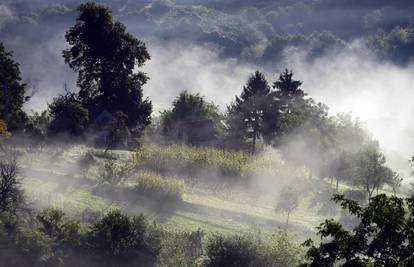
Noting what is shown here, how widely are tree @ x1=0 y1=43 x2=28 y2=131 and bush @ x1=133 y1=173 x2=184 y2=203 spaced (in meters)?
13.9

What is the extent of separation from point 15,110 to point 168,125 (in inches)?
1005

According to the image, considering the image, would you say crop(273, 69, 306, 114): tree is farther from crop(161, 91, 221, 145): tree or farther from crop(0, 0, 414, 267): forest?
crop(161, 91, 221, 145): tree

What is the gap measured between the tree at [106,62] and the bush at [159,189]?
2219 centimetres

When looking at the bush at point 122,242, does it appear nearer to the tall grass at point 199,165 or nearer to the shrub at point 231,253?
the shrub at point 231,253

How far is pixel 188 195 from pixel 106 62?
24575mm

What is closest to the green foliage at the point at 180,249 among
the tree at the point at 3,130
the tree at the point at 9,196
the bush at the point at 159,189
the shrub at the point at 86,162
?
the bush at the point at 159,189

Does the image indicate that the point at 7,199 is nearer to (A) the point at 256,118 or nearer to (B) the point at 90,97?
(B) the point at 90,97

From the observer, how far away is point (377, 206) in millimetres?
14922

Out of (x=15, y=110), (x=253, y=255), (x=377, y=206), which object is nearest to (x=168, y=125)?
(x=15, y=110)

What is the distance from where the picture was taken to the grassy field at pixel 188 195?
95.8 ft

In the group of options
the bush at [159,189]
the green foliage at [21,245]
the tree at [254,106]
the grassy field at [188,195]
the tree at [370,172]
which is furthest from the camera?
the tree at [254,106]

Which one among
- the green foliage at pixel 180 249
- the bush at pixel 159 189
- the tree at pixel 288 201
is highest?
the tree at pixel 288 201

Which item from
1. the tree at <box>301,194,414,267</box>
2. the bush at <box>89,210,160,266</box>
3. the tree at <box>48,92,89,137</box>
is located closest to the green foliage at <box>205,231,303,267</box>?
the bush at <box>89,210,160,266</box>

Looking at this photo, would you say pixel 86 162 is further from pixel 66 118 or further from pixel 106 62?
pixel 106 62
